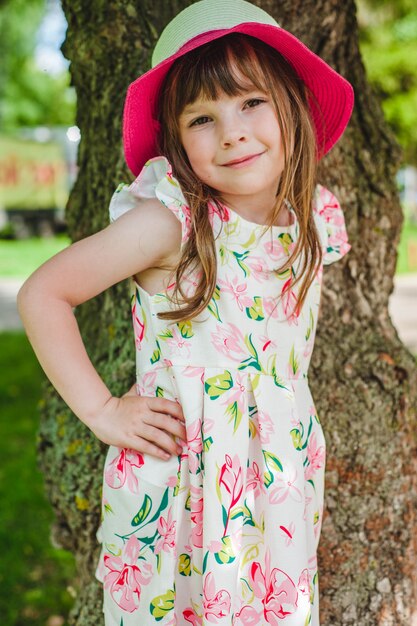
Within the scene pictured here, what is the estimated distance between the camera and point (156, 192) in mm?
1735

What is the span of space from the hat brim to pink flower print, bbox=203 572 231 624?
3.68 ft

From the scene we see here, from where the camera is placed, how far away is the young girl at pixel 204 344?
5.63 ft


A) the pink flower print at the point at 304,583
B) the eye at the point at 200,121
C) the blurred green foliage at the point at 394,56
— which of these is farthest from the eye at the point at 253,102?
the blurred green foliage at the point at 394,56

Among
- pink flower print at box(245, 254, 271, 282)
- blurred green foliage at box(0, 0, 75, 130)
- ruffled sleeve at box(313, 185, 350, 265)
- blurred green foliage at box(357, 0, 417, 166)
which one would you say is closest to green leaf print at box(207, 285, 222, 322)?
pink flower print at box(245, 254, 271, 282)

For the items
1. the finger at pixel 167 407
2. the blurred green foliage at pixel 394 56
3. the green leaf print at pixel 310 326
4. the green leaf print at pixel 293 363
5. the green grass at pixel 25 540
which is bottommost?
the green grass at pixel 25 540

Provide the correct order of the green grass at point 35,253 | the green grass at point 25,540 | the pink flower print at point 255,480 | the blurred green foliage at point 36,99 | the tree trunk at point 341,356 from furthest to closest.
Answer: the blurred green foliage at point 36,99 → the green grass at point 35,253 → the green grass at point 25,540 → the tree trunk at point 341,356 → the pink flower print at point 255,480

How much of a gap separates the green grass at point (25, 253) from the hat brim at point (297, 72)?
29.8ft

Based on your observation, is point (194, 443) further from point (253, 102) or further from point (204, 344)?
point (253, 102)

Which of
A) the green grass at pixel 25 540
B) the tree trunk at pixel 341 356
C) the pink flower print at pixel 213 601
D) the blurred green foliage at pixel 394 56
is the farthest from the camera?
the blurred green foliage at pixel 394 56

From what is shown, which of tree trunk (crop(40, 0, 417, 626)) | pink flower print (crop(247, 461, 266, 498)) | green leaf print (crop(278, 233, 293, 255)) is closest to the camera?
pink flower print (crop(247, 461, 266, 498))

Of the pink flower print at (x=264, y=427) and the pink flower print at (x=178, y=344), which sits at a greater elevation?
the pink flower print at (x=178, y=344)

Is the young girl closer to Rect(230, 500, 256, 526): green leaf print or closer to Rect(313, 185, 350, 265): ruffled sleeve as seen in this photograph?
Rect(230, 500, 256, 526): green leaf print

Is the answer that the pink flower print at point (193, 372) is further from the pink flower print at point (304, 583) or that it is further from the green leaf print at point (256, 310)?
the pink flower print at point (304, 583)

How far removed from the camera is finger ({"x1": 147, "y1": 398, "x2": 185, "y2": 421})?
1.77 m
